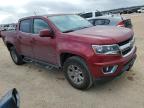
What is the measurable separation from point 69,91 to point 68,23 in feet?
5.95

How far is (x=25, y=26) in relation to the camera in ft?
24.7

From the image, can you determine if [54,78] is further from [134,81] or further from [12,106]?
[12,106]

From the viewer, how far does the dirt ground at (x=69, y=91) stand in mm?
4973

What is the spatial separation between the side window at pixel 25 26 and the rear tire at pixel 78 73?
7.17 feet

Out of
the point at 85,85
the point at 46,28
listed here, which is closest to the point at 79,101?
the point at 85,85

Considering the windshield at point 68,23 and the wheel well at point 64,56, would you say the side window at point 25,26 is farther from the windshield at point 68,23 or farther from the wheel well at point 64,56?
the wheel well at point 64,56

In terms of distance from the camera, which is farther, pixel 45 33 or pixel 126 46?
pixel 45 33

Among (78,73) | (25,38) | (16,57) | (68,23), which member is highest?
(68,23)

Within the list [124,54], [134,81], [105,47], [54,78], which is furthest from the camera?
[54,78]

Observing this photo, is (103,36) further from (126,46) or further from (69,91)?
(69,91)

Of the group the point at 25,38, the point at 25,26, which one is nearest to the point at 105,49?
the point at 25,38

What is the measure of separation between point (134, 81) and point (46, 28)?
2.61 metres

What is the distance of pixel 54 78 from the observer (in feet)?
22.1

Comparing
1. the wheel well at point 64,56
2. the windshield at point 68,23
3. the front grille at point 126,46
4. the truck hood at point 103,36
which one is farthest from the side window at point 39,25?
the front grille at point 126,46
